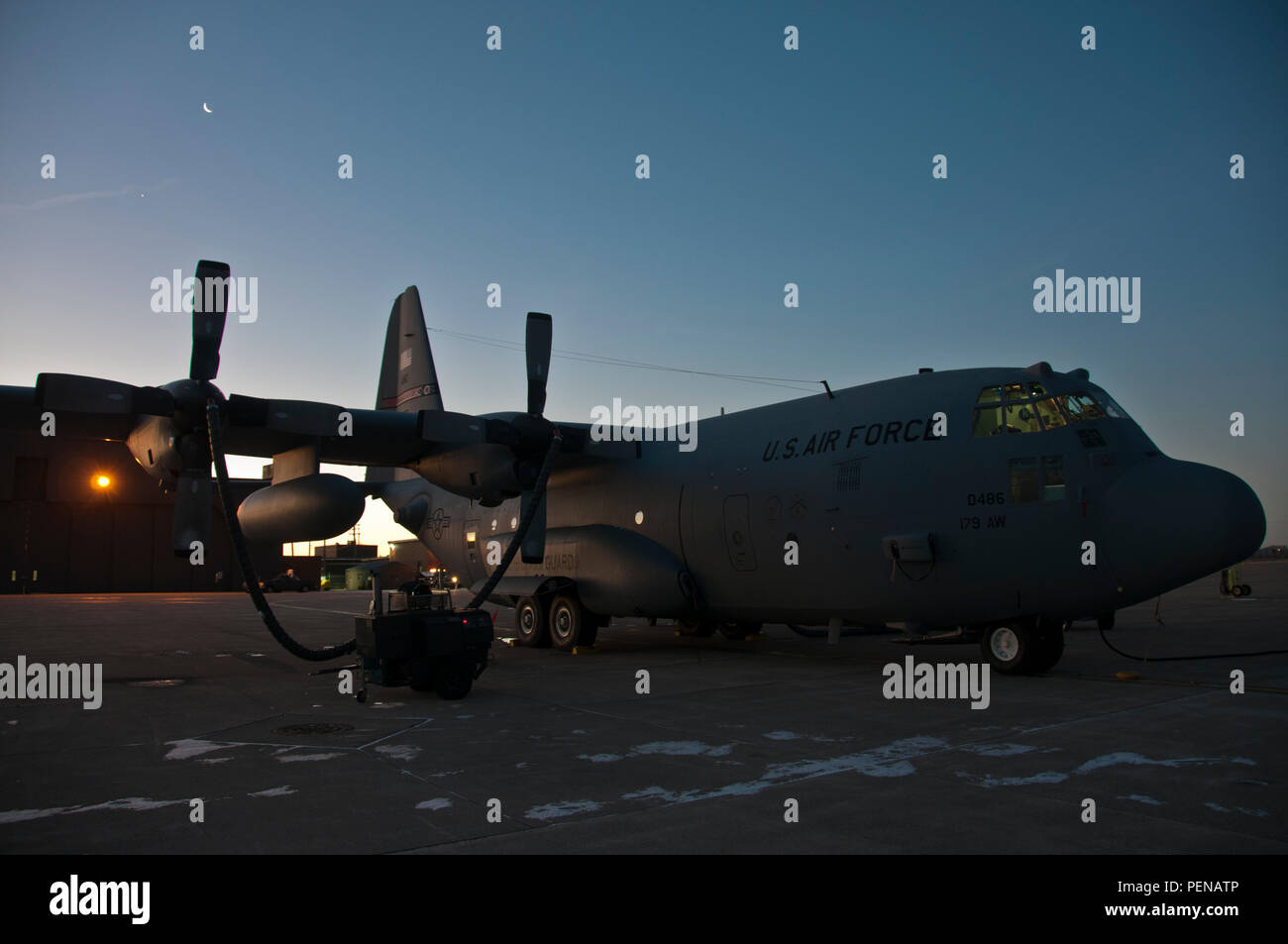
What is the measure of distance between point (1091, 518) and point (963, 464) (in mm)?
1726

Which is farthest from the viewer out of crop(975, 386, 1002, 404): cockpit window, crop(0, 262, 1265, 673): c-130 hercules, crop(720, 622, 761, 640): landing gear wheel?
crop(720, 622, 761, 640): landing gear wheel

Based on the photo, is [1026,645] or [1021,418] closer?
[1021,418]

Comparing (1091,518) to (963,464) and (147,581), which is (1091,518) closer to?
(963,464)

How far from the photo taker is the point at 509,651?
17000 millimetres

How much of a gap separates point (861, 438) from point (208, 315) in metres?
9.68

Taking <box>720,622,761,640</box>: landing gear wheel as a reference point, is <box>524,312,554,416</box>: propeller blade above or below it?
above

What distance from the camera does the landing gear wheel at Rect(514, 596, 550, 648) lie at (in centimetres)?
1745

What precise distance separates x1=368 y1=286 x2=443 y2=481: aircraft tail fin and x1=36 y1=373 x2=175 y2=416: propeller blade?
25.0 ft

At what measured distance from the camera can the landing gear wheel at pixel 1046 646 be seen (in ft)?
38.1

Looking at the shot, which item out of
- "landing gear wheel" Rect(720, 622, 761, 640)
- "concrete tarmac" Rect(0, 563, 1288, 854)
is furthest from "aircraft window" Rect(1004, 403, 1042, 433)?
"landing gear wheel" Rect(720, 622, 761, 640)

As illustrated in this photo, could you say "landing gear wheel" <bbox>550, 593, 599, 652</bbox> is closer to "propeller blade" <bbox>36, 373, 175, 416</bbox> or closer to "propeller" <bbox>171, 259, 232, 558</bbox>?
"propeller" <bbox>171, 259, 232, 558</bbox>

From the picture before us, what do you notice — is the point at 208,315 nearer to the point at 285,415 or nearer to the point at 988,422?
the point at 285,415

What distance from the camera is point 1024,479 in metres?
11.1

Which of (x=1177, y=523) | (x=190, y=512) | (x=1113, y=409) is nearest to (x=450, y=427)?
(x=190, y=512)
